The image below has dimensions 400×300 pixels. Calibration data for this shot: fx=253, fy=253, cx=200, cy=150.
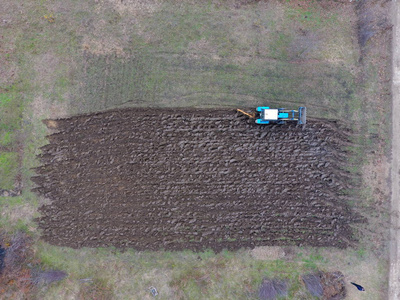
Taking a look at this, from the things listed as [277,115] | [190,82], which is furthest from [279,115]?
[190,82]

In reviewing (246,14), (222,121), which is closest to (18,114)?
(222,121)

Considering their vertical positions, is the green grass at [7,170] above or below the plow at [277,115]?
below

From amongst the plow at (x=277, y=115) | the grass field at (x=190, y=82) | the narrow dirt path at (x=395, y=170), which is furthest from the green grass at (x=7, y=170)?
the narrow dirt path at (x=395, y=170)

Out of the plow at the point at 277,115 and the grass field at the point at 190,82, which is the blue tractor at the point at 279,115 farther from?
the grass field at the point at 190,82

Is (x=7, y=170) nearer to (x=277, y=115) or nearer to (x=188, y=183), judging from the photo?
(x=188, y=183)

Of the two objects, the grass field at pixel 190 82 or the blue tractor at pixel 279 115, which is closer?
the blue tractor at pixel 279 115

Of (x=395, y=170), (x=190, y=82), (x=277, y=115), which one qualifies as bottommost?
(x=395, y=170)
